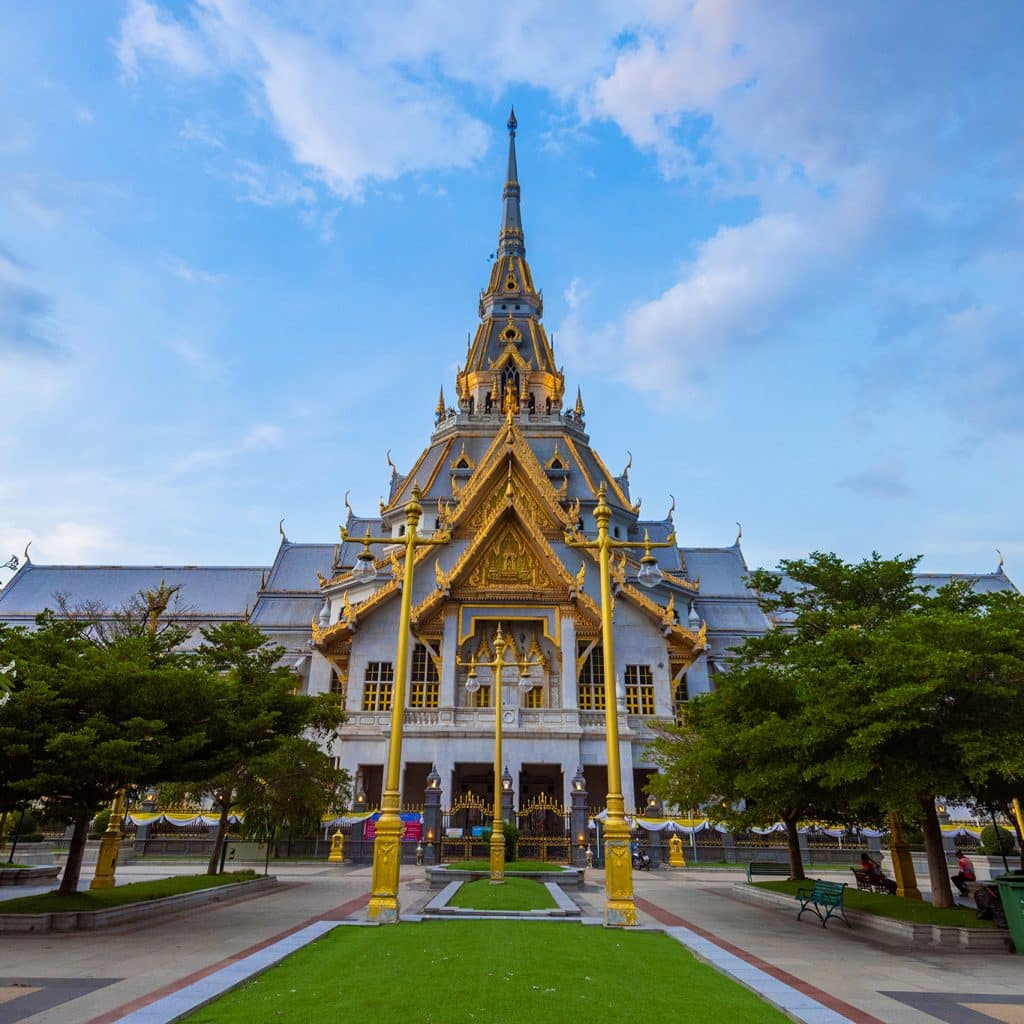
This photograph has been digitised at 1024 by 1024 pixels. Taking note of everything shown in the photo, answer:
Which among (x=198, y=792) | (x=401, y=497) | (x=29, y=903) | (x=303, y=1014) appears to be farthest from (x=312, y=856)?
(x=303, y=1014)

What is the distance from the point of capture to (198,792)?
1989 centimetres

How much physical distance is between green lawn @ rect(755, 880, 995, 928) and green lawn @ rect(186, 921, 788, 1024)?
17.7 feet

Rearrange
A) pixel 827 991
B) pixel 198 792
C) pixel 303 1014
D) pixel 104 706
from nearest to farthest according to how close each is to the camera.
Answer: pixel 303 1014 < pixel 827 991 < pixel 104 706 < pixel 198 792

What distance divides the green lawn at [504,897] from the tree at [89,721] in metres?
5.61

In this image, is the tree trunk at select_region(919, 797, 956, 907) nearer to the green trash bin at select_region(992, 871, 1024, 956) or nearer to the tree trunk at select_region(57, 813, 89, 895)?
the green trash bin at select_region(992, 871, 1024, 956)

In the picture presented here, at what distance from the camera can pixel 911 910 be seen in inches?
515

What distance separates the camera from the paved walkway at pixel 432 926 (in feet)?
24.2

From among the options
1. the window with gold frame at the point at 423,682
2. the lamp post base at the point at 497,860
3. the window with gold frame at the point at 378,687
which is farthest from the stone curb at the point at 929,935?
the window with gold frame at the point at 378,687

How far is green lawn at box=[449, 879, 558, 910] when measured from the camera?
1316 centimetres

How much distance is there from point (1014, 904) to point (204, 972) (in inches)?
451

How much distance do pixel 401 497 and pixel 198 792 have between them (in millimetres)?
24742

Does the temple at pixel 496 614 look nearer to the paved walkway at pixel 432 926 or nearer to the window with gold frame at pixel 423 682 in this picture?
the window with gold frame at pixel 423 682

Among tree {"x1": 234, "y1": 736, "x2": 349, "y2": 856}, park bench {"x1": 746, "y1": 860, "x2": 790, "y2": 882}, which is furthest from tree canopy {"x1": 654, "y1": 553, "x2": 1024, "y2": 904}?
tree {"x1": 234, "y1": 736, "x2": 349, "y2": 856}

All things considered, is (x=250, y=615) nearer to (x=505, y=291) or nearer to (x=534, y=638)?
(x=534, y=638)
